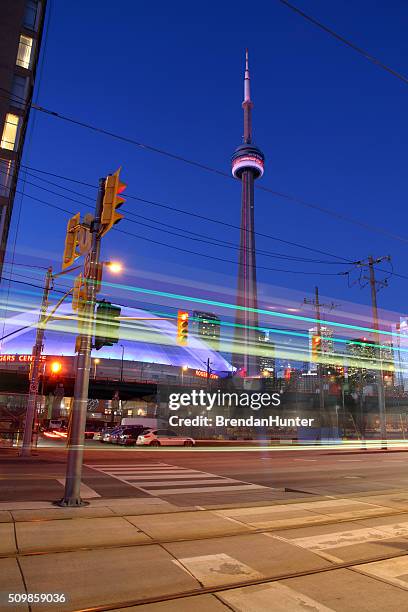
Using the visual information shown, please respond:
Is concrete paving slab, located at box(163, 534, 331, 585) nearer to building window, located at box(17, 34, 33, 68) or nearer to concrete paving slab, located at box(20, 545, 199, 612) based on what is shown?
concrete paving slab, located at box(20, 545, 199, 612)

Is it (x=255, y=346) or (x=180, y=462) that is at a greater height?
(x=255, y=346)

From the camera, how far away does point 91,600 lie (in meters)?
5.42

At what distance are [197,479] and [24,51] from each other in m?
34.2

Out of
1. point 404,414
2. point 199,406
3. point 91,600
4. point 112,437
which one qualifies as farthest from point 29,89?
point 404,414

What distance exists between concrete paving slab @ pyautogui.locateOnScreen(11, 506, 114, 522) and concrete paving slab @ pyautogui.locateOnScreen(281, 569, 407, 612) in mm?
5069

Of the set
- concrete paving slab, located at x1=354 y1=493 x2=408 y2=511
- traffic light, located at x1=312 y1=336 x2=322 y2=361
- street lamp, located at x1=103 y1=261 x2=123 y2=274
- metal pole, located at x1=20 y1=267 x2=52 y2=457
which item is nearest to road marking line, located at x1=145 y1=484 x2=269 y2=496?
concrete paving slab, located at x1=354 y1=493 x2=408 y2=511

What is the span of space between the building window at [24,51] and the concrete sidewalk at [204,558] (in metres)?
34.6

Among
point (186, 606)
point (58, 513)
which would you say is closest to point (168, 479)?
point (58, 513)

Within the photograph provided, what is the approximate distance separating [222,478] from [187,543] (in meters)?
9.85

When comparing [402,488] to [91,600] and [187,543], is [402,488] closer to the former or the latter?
[187,543]

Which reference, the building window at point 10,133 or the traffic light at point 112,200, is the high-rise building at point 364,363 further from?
the traffic light at point 112,200

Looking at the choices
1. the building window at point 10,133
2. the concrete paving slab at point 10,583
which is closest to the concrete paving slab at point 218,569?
the concrete paving slab at point 10,583

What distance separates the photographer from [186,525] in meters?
9.23

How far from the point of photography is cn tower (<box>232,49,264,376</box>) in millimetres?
131125
